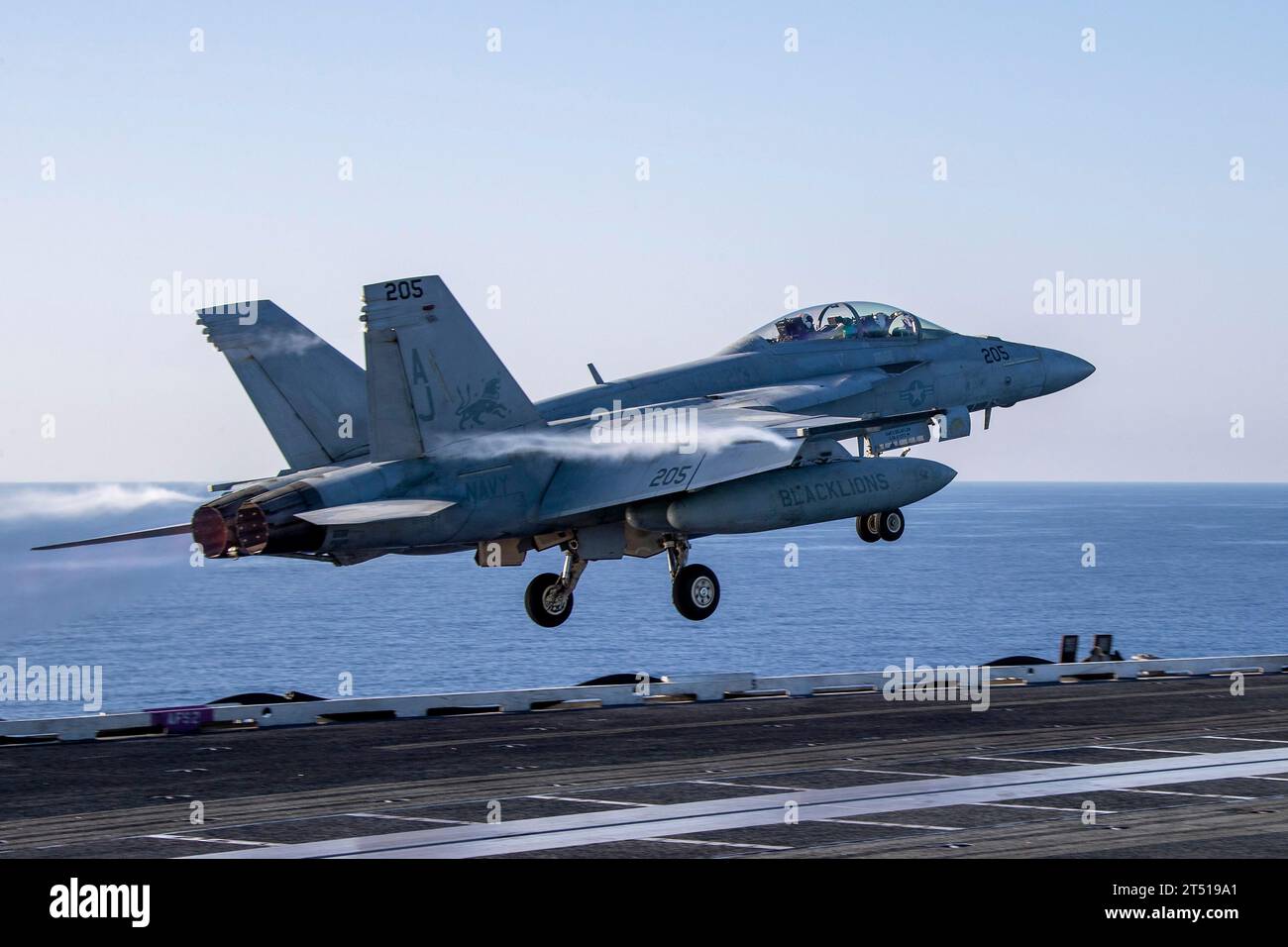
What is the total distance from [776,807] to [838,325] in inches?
498

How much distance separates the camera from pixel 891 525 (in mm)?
26312

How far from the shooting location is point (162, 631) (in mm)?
116938

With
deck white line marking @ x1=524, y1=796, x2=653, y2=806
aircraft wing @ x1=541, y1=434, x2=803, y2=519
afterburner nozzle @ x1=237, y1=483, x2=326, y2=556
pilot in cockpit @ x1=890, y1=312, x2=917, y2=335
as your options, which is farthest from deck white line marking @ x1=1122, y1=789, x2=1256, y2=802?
pilot in cockpit @ x1=890, y1=312, x2=917, y2=335

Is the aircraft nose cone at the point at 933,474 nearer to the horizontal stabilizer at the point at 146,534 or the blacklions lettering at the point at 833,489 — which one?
the blacklions lettering at the point at 833,489

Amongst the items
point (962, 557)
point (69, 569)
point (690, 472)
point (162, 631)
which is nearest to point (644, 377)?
point (690, 472)

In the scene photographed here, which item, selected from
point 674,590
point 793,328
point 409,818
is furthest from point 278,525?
point 793,328

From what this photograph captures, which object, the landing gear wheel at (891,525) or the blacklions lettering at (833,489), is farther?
the landing gear wheel at (891,525)

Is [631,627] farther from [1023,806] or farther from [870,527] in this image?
[1023,806]

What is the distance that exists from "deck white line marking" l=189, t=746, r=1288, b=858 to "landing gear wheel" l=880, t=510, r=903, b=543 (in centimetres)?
621

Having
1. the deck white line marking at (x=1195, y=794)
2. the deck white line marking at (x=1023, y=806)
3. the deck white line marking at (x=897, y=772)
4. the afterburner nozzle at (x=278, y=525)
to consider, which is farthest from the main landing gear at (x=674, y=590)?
the deck white line marking at (x=1195, y=794)

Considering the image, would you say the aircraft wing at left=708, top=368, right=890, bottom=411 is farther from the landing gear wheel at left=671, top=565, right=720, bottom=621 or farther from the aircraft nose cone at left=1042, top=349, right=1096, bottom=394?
the aircraft nose cone at left=1042, top=349, right=1096, bottom=394

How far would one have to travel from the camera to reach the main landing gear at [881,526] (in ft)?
85.7
